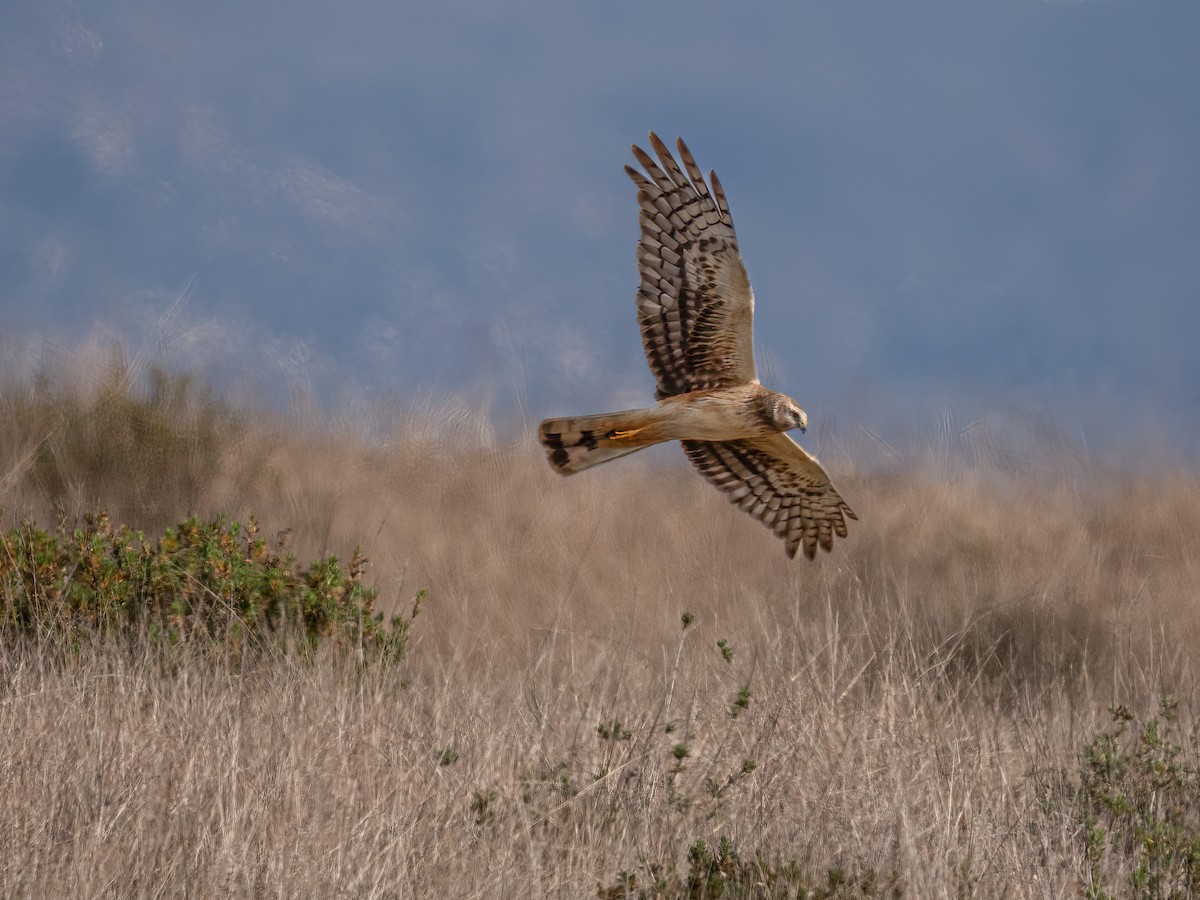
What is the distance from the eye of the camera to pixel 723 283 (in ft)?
19.1

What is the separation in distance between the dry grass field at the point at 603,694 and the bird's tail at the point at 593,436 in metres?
1.03

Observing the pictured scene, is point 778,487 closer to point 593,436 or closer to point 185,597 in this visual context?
point 593,436

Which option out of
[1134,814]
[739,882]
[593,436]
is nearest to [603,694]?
[593,436]

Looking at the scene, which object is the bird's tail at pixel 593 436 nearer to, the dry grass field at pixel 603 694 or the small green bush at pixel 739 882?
the dry grass field at pixel 603 694

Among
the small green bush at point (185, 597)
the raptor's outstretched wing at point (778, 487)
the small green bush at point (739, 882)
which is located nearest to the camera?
the small green bush at point (739, 882)

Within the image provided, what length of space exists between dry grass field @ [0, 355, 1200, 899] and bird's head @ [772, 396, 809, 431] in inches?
46.2

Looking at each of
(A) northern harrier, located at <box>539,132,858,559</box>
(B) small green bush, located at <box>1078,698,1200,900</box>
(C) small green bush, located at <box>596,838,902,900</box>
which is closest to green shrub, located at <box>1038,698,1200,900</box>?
(B) small green bush, located at <box>1078,698,1200,900</box>

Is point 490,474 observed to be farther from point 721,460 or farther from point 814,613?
point 721,460

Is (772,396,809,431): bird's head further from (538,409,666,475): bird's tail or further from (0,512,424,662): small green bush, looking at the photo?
(0,512,424,662): small green bush

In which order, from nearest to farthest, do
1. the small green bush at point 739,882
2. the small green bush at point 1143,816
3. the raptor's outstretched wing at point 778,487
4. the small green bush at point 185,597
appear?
the small green bush at point 739,882 < the small green bush at point 1143,816 < the raptor's outstretched wing at point 778,487 < the small green bush at point 185,597

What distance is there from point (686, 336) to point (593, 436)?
1.97 feet

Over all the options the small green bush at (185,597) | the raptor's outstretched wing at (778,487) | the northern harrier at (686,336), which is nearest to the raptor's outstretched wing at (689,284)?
the northern harrier at (686,336)

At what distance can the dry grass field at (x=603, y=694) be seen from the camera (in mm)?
4785

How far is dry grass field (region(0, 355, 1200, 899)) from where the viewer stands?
15.7 ft
